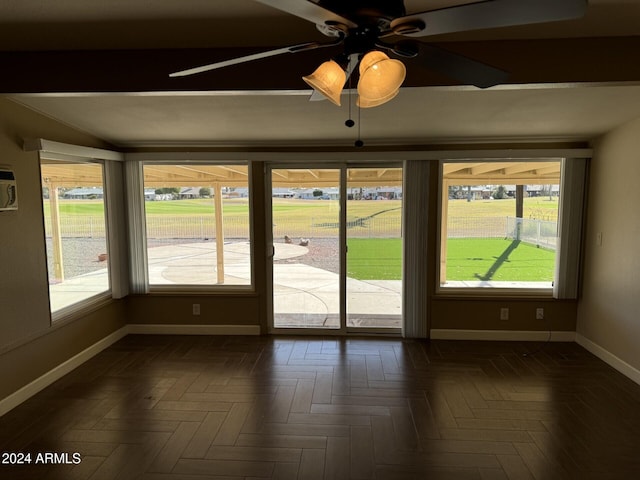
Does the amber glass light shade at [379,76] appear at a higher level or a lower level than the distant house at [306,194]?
higher

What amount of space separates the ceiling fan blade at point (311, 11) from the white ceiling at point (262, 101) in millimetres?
976

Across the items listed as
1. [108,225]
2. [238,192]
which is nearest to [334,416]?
[238,192]

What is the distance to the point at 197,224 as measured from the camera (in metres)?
4.45

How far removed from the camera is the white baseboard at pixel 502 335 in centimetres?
420

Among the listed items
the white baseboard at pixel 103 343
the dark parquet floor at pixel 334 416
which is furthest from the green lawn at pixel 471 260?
the white baseboard at pixel 103 343

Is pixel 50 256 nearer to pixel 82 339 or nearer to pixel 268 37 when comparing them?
pixel 82 339

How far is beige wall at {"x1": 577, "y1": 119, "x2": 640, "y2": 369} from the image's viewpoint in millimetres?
3281

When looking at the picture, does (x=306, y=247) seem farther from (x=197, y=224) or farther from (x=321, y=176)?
(x=197, y=224)

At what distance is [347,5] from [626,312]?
373cm

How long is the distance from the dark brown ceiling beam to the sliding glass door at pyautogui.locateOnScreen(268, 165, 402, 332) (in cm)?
194

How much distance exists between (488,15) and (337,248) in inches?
134

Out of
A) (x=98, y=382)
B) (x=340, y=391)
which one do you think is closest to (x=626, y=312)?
(x=340, y=391)

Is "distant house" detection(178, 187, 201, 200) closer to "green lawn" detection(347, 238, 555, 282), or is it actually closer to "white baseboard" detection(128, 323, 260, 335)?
"white baseboard" detection(128, 323, 260, 335)

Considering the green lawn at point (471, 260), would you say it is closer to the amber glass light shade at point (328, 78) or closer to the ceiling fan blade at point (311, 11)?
the amber glass light shade at point (328, 78)
